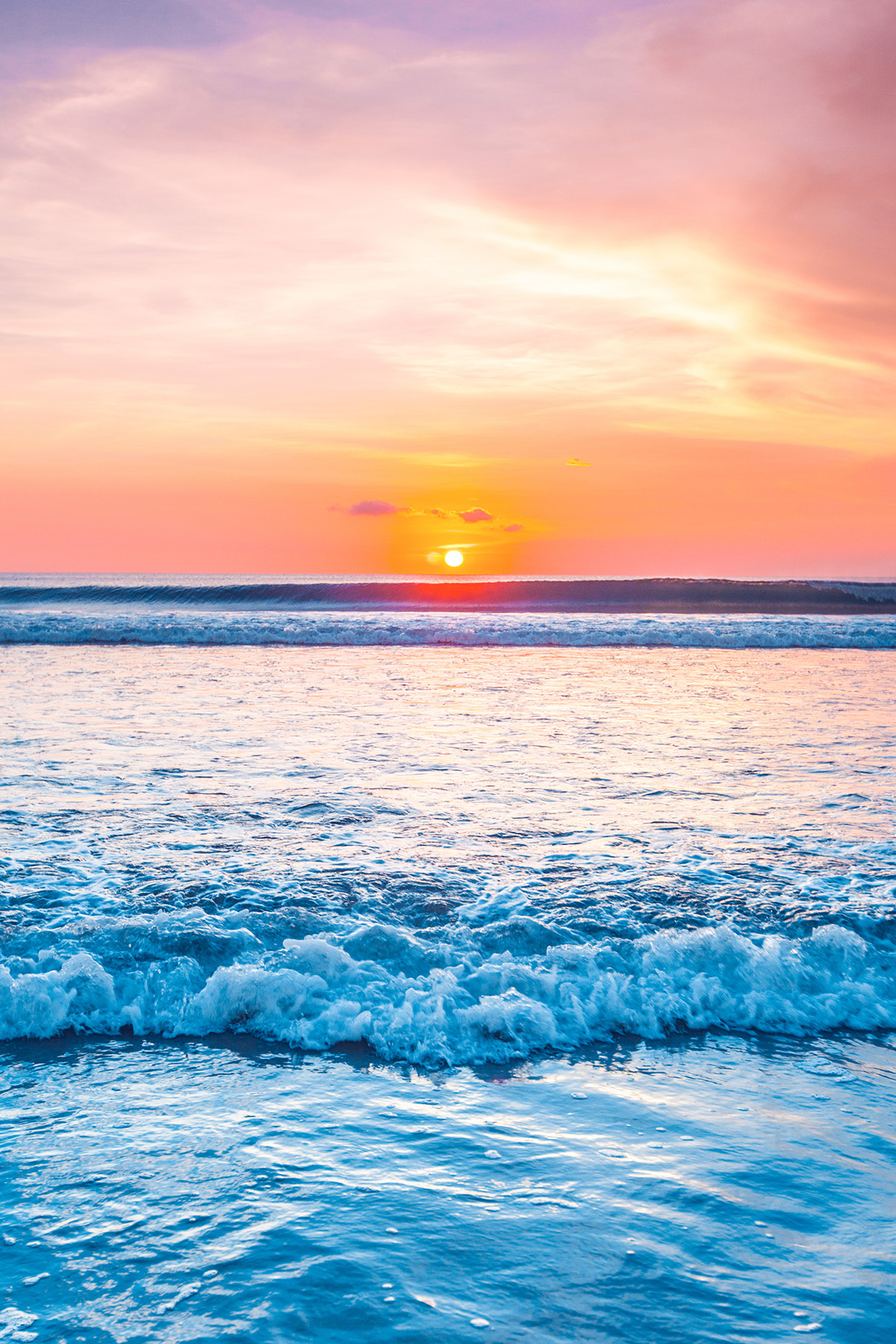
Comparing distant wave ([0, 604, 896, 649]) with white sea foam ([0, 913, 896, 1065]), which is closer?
white sea foam ([0, 913, 896, 1065])

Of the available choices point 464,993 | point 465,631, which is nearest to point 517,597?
point 465,631

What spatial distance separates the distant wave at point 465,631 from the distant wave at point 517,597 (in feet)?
22.4

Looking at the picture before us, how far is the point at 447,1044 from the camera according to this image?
3.65 metres

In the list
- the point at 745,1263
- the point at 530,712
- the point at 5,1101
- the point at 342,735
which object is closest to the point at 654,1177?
the point at 745,1263

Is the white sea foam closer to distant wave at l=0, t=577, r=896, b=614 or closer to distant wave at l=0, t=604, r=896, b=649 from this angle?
distant wave at l=0, t=604, r=896, b=649

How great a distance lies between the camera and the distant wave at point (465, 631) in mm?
24562

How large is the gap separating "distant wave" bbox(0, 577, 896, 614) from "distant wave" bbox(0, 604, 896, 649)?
22.4 ft

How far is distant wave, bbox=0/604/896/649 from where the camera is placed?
2456 centimetres

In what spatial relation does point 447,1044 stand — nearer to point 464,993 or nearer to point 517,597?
point 464,993

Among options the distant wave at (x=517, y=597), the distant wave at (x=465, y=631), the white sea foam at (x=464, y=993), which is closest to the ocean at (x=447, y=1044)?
the white sea foam at (x=464, y=993)

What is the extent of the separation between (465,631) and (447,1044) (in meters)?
23.1

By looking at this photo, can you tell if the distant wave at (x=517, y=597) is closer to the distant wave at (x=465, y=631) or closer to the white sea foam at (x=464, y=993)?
the distant wave at (x=465, y=631)

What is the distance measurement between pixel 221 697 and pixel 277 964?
28.6 ft

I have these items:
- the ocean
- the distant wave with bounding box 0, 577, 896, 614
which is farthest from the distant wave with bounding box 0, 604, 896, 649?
the ocean
